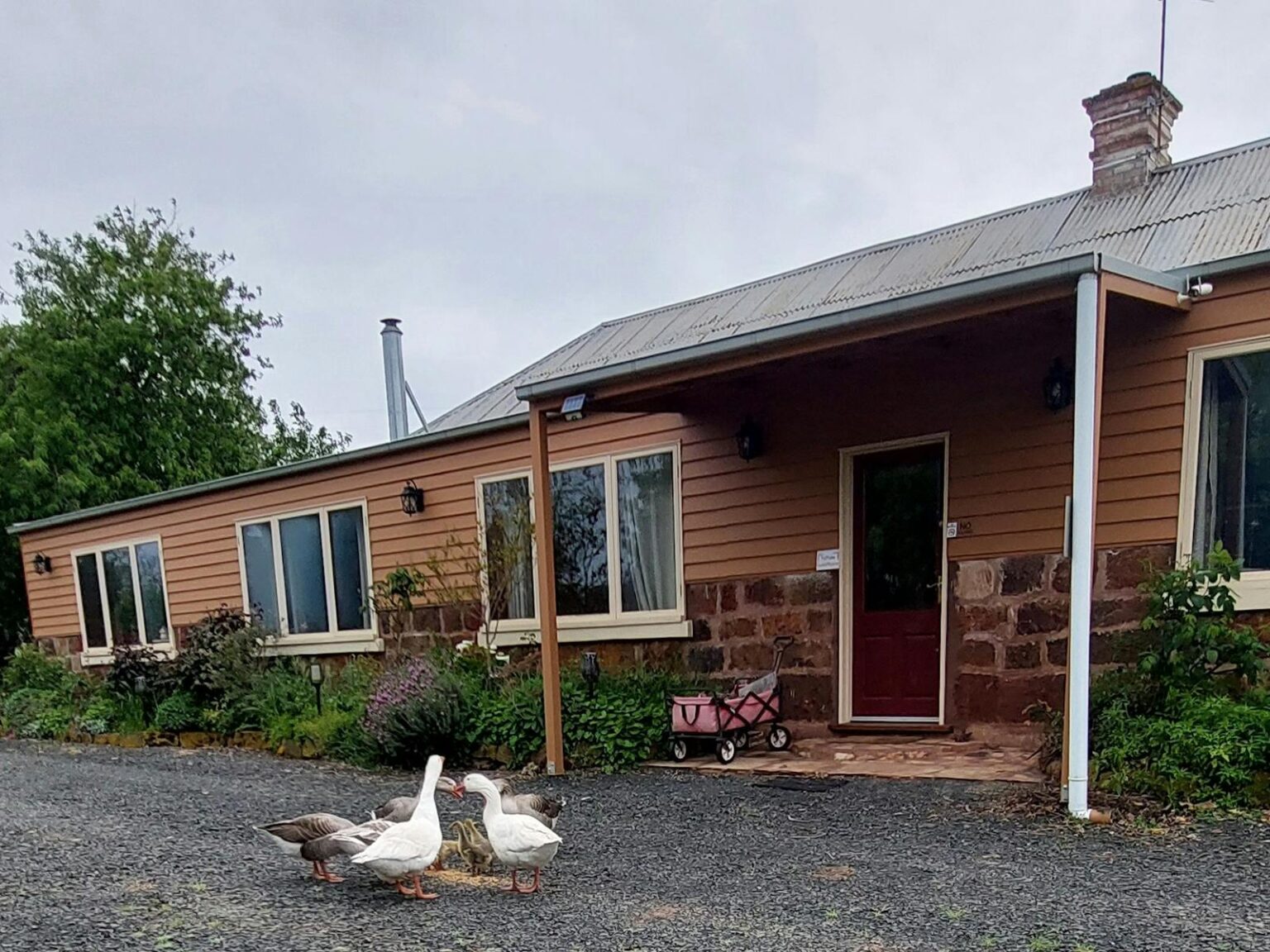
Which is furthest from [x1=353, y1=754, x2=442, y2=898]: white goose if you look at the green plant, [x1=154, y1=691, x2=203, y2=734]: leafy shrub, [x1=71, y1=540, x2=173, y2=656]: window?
[x1=71, y1=540, x2=173, y2=656]: window

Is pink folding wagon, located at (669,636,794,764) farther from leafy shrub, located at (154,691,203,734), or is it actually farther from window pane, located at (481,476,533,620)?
leafy shrub, located at (154,691,203,734)

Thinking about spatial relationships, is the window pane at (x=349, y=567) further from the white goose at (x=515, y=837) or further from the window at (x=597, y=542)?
the white goose at (x=515, y=837)

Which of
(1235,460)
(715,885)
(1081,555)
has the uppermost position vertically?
(1235,460)

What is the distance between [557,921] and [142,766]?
5.69m

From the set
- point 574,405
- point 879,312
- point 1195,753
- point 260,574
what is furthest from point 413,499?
point 1195,753

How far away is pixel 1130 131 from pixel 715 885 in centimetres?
622

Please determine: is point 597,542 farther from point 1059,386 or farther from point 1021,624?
point 1059,386

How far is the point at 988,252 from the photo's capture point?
21.6 ft

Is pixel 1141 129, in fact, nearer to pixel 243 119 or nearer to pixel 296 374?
pixel 243 119

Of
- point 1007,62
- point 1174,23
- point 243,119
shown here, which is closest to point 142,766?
point 243,119

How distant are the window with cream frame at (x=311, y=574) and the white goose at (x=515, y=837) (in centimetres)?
591

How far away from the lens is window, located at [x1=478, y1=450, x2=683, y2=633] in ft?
22.8

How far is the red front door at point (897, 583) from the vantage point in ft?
19.1

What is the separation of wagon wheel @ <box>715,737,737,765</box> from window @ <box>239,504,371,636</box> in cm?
455
